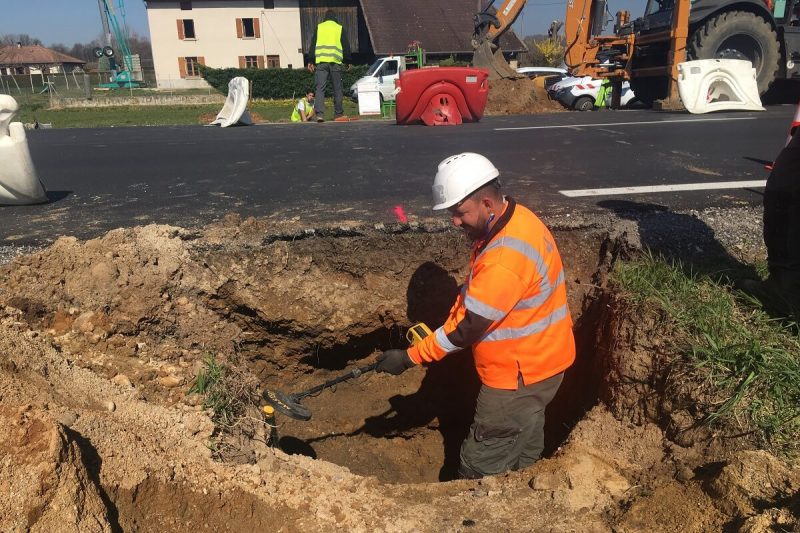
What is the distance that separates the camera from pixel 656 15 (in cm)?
1326

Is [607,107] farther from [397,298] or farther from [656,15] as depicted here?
[397,298]

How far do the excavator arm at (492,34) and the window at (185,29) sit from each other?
103 ft

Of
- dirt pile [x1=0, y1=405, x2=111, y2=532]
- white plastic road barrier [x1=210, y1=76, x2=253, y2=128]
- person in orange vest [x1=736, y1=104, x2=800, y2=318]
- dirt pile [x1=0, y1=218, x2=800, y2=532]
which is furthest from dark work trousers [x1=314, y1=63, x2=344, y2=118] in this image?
dirt pile [x1=0, y1=405, x2=111, y2=532]

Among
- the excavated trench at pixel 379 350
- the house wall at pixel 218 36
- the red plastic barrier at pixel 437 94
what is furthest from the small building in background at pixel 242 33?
the excavated trench at pixel 379 350

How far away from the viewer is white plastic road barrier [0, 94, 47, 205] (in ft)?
15.3

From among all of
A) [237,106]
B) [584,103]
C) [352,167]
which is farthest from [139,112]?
[352,167]

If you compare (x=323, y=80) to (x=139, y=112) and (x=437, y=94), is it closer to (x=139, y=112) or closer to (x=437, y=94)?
(x=437, y=94)

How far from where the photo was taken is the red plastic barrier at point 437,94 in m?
10.8

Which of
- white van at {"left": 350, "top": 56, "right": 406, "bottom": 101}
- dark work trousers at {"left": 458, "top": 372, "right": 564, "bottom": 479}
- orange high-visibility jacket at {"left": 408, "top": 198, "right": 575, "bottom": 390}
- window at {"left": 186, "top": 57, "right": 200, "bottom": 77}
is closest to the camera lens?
orange high-visibility jacket at {"left": 408, "top": 198, "right": 575, "bottom": 390}

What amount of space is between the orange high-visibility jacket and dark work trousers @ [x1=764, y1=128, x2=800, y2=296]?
117cm

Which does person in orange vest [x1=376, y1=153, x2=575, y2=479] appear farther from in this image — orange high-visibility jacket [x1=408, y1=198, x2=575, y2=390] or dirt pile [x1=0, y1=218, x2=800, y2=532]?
dirt pile [x1=0, y1=218, x2=800, y2=532]

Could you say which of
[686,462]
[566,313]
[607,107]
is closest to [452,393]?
[566,313]

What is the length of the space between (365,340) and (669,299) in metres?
2.23

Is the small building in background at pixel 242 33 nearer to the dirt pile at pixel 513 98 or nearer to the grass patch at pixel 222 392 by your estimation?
the dirt pile at pixel 513 98
